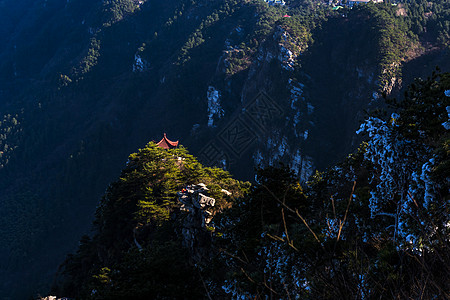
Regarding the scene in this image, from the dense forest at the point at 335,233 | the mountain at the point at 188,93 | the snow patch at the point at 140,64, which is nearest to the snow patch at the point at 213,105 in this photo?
the mountain at the point at 188,93

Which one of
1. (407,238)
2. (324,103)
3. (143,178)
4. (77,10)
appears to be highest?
(77,10)

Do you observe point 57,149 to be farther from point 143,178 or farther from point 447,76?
point 447,76

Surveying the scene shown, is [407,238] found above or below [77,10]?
below

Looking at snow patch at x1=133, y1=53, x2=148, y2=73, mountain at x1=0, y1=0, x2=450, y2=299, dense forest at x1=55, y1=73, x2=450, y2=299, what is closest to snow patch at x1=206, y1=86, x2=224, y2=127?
mountain at x1=0, y1=0, x2=450, y2=299

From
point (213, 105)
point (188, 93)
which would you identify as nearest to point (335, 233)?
point (213, 105)

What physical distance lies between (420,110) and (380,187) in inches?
101

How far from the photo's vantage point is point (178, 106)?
287ft

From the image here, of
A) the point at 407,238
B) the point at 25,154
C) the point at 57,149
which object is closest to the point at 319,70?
the point at 407,238

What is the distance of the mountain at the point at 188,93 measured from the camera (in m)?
56.2

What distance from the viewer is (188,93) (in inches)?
3433

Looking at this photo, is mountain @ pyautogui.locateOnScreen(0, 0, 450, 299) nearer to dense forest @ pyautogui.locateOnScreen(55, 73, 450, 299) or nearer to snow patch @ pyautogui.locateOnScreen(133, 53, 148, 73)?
snow patch @ pyautogui.locateOnScreen(133, 53, 148, 73)

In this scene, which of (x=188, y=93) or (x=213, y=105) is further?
(x=188, y=93)

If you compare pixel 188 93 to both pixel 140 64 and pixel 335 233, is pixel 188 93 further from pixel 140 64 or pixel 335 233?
pixel 335 233

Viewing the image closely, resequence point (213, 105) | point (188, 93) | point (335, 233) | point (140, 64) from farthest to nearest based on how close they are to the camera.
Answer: point (140, 64) → point (188, 93) → point (213, 105) → point (335, 233)
